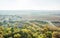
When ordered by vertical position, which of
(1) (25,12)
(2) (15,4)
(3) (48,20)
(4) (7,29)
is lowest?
(4) (7,29)

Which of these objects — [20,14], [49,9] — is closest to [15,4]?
[20,14]

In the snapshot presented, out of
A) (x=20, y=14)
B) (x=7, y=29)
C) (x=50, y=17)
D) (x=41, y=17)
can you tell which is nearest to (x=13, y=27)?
(x=7, y=29)

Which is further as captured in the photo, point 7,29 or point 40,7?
point 40,7

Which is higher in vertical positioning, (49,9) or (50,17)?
(49,9)

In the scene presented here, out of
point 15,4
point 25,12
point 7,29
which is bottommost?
point 7,29

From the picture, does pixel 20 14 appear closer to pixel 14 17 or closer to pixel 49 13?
pixel 14 17

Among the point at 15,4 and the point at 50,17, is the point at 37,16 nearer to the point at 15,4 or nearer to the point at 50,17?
the point at 50,17
